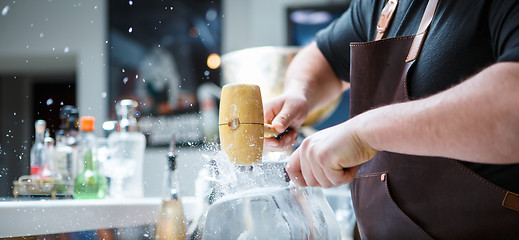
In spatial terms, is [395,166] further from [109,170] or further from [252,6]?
[252,6]

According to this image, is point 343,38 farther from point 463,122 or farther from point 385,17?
point 463,122

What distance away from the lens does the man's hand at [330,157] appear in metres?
0.87

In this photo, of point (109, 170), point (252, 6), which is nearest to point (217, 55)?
point (252, 6)

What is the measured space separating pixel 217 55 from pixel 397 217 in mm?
3275

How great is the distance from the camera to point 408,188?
1036 mm

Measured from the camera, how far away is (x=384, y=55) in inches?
44.2

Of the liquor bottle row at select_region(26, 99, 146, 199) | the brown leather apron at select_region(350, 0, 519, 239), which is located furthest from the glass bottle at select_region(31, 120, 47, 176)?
the brown leather apron at select_region(350, 0, 519, 239)

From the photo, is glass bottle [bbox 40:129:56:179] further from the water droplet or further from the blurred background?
→ the blurred background

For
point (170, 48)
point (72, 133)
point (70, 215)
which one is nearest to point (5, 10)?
Answer: point (70, 215)

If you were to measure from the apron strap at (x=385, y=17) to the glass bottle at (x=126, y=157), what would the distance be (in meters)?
1.12

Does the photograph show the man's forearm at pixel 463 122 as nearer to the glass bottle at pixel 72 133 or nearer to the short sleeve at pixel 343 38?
the short sleeve at pixel 343 38

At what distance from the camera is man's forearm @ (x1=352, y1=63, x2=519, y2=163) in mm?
759

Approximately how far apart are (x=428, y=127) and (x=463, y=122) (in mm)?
53

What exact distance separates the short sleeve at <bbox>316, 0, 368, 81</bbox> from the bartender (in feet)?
0.33
